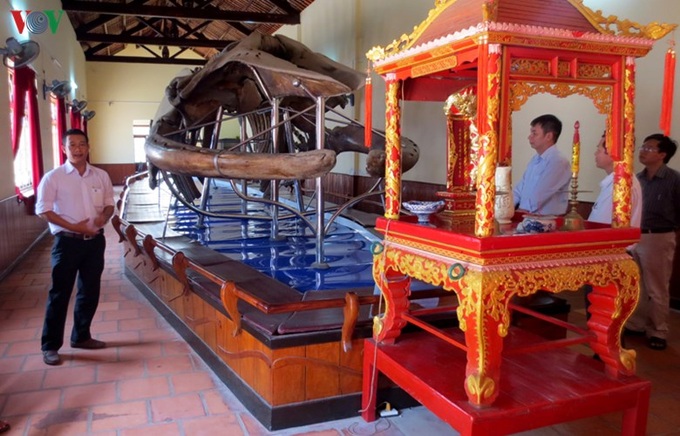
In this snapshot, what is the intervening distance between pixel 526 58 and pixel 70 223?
2.40 meters

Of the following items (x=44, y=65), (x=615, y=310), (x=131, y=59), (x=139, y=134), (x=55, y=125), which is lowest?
(x=615, y=310)

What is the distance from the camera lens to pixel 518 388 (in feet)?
6.01

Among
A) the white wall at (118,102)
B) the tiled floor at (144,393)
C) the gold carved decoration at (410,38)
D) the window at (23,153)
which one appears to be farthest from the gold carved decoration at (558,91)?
the white wall at (118,102)

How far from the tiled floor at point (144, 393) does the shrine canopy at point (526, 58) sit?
107cm

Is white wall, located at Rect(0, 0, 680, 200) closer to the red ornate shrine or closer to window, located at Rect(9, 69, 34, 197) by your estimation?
window, located at Rect(9, 69, 34, 197)

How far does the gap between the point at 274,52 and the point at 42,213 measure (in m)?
2.17

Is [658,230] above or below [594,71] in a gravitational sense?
below

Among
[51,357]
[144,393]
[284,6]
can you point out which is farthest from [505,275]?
[284,6]

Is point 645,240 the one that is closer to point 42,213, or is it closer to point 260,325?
point 260,325

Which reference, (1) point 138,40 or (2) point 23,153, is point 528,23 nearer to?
(2) point 23,153

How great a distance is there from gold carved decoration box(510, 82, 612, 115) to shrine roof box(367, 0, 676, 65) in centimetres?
15

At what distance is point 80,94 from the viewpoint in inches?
548

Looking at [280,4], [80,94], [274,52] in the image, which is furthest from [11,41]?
[80,94]

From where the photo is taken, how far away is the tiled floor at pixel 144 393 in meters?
2.25
